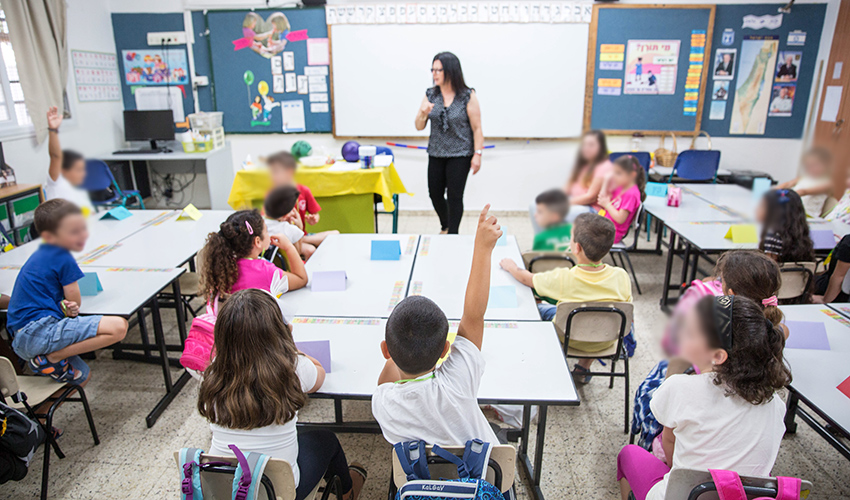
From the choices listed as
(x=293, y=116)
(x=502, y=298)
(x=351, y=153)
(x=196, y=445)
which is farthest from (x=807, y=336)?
(x=293, y=116)

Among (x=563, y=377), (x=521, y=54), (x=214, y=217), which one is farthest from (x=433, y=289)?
(x=521, y=54)

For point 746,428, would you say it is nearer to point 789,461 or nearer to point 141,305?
point 789,461

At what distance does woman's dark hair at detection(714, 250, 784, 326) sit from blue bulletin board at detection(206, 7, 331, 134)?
487 cm

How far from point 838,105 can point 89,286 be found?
2.62m

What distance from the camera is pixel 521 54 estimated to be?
5.23m

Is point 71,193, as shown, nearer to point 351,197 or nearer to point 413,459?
point 413,459

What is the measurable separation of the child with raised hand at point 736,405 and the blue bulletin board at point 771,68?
633mm

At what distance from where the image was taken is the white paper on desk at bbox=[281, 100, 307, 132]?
5645 millimetres

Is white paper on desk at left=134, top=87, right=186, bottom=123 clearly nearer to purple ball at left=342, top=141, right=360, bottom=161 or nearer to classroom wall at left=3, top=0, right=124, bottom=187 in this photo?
classroom wall at left=3, top=0, right=124, bottom=187

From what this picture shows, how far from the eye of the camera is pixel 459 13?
5176 millimetres

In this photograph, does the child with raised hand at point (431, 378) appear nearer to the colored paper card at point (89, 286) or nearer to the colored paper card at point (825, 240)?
the colored paper card at point (89, 286)

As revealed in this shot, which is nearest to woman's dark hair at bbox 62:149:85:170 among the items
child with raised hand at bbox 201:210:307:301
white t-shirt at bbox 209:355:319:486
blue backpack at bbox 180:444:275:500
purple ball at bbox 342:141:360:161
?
blue backpack at bbox 180:444:275:500

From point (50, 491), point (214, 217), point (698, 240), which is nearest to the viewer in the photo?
point (50, 491)

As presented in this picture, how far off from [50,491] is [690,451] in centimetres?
236
